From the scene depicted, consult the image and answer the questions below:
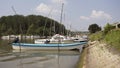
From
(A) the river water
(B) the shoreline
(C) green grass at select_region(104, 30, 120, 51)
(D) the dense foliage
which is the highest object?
(D) the dense foliage

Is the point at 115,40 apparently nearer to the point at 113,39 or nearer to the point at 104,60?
the point at 113,39

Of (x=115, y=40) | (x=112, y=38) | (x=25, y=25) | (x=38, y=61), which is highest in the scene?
(x=25, y=25)

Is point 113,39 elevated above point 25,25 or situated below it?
below

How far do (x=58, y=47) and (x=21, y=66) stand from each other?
17.9 metres

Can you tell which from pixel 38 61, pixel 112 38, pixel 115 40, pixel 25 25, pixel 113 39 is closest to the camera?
pixel 115 40

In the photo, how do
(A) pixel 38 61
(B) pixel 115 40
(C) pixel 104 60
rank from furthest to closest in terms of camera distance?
(A) pixel 38 61
(B) pixel 115 40
(C) pixel 104 60

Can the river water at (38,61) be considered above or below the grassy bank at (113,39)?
below

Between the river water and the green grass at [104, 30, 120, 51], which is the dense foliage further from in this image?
the green grass at [104, 30, 120, 51]

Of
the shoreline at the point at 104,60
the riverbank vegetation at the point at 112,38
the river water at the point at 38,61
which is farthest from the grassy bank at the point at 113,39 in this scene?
the river water at the point at 38,61

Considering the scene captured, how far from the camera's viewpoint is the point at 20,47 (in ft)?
141

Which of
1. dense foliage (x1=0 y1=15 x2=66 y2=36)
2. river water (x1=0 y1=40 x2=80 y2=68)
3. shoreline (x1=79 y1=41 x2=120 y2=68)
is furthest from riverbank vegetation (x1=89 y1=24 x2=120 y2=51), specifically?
dense foliage (x1=0 y1=15 x2=66 y2=36)

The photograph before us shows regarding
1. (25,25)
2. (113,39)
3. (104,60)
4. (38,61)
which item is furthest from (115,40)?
(25,25)

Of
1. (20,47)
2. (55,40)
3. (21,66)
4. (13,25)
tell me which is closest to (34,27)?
(13,25)

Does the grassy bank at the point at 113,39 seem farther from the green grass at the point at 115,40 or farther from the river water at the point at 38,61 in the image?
the river water at the point at 38,61
